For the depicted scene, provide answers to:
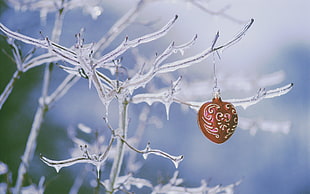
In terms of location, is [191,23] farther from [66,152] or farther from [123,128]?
[123,128]

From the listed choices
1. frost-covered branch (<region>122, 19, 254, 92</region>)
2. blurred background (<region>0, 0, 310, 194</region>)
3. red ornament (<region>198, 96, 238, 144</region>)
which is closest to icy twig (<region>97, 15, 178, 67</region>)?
frost-covered branch (<region>122, 19, 254, 92</region>)

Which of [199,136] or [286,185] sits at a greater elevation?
[199,136]

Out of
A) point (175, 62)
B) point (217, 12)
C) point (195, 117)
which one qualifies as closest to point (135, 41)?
point (175, 62)

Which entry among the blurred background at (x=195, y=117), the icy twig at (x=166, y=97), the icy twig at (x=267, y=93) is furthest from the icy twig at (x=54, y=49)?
the blurred background at (x=195, y=117)

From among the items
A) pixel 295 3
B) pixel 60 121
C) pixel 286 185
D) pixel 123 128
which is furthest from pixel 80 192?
pixel 295 3

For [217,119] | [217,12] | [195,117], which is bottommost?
[217,119]

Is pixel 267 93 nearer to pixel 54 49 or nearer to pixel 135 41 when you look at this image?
pixel 135 41
